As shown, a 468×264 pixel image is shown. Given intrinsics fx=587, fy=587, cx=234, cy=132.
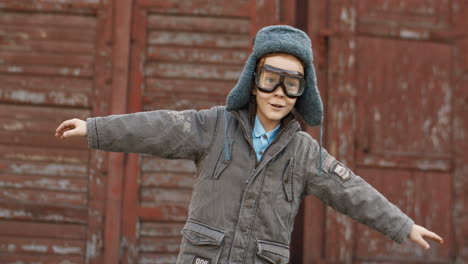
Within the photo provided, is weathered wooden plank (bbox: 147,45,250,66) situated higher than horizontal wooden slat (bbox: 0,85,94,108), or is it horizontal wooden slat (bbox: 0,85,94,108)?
weathered wooden plank (bbox: 147,45,250,66)

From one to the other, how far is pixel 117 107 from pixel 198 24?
902 millimetres

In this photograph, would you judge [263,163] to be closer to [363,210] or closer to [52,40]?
[363,210]

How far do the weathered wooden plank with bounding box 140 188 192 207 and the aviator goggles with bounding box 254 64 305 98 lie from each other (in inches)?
84.9

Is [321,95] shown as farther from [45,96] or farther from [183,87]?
[45,96]

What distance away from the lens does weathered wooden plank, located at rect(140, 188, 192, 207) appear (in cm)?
448

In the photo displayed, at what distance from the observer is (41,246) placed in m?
4.43

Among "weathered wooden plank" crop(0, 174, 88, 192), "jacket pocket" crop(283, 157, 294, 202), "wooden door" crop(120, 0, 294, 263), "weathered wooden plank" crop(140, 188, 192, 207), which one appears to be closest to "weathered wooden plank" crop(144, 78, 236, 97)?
"wooden door" crop(120, 0, 294, 263)

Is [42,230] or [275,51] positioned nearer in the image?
[275,51]

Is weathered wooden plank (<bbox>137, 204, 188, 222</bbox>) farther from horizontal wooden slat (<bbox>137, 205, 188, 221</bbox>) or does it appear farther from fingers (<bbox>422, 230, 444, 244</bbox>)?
fingers (<bbox>422, 230, 444, 244</bbox>)

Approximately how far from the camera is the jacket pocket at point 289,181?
246cm

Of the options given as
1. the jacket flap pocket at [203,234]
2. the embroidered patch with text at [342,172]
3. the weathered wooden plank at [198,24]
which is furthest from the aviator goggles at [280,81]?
the weathered wooden plank at [198,24]

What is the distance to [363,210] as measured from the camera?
2.49m

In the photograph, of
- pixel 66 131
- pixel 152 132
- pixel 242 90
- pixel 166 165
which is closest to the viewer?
pixel 66 131

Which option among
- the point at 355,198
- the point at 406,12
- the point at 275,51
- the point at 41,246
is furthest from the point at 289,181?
the point at 406,12
